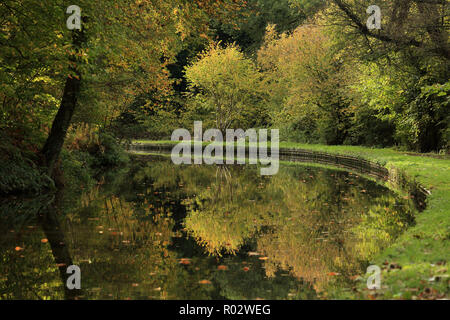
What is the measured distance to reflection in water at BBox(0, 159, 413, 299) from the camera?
6770mm

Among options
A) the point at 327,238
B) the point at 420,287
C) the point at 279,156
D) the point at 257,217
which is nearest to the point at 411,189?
the point at 257,217

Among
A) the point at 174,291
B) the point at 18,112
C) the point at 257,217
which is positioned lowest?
the point at 174,291

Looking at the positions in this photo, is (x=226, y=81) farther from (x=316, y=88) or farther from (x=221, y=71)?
(x=316, y=88)

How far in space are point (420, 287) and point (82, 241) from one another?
6097 millimetres

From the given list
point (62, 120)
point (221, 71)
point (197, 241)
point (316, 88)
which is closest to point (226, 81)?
point (221, 71)

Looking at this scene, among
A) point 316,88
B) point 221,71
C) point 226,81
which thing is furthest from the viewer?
point 226,81

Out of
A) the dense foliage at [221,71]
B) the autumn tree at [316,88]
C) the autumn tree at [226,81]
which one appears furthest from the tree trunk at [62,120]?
the autumn tree at [226,81]

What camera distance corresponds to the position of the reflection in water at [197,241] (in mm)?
6770

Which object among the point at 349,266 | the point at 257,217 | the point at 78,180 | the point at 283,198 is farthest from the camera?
the point at 78,180

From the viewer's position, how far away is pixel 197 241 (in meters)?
9.67

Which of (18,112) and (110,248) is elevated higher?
(18,112)

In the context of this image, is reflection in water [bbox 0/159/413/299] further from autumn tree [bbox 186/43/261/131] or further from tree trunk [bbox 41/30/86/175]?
autumn tree [bbox 186/43/261/131]

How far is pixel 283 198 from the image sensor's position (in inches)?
610

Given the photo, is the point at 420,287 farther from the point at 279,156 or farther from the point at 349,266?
the point at 279,156
